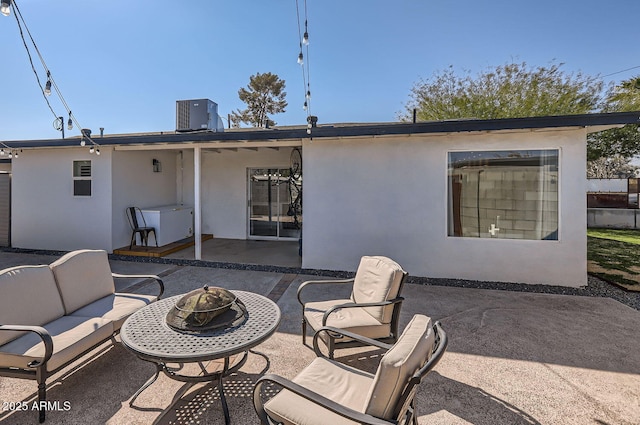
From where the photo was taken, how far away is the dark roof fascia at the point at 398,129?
16.0 feet

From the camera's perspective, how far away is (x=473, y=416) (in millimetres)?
2398

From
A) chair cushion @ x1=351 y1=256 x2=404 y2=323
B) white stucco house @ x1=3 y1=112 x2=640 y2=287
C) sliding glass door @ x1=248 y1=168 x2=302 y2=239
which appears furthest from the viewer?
sliding glass door @ x1=248 y1=168 x2=302 y2=239

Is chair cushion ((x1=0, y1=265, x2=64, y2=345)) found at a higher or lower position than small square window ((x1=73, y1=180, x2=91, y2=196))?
lower

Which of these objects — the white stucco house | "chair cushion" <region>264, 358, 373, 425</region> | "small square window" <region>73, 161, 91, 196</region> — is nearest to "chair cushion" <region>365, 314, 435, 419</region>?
"chair cushion" <region>264, 358, 373, 425</region>

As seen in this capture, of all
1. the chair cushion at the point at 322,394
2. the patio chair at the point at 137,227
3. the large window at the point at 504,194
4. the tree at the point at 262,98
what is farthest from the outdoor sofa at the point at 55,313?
the tree at the point at 262,98

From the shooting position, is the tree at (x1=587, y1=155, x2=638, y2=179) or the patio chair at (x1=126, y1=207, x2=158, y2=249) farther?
the tree at (x1=587, y1=155, x2=638, y2=179)

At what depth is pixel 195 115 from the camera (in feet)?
24.8

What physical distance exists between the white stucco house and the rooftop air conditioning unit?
70 centimetres

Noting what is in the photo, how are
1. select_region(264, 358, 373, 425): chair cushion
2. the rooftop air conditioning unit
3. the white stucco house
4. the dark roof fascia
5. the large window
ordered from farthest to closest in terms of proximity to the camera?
the rooftop air conditioning unit
the large window
the white stucco house
the dark roof fascia
select_region(264, 358, 373, 425): chair cushion

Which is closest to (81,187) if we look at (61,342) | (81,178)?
(81,178)

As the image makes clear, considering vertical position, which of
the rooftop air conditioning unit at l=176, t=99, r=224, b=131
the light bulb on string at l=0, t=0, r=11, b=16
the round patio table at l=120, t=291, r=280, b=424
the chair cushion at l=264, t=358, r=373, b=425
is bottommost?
the chair cushion at l=264, t=358, r=373, b=425

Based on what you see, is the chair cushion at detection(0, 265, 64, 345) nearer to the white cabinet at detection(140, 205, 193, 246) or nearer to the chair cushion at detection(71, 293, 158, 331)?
the chair cushion at detection(71, 293, 158, 331)

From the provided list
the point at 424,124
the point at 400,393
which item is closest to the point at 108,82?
the point at 424,124

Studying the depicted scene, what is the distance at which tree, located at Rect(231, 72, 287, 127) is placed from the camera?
23641 millimetres
